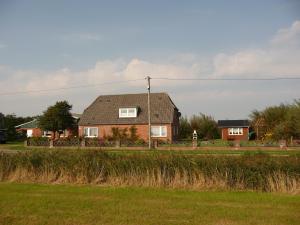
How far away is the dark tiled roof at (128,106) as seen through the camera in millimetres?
50906

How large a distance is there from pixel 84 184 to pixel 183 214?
5651 mm

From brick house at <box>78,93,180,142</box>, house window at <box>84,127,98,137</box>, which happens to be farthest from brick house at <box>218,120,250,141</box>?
house window at <box>84,127,98,137</box>

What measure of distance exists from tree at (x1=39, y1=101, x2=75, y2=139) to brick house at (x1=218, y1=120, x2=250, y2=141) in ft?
75.4

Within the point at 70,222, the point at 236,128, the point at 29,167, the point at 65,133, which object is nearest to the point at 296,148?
the point at 236,128

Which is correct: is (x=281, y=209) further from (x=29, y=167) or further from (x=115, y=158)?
(x=29, y=167)

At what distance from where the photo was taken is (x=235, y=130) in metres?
58.6

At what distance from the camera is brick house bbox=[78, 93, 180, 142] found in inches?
1975

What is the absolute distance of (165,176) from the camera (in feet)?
44.5

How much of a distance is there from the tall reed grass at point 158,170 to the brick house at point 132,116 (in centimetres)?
3418

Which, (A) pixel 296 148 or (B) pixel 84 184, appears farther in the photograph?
(A) pixel 296 148

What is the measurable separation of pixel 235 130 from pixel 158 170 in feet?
153

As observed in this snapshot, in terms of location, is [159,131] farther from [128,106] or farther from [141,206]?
[141,206]

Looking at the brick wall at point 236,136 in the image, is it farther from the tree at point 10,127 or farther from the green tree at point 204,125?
the tree at point 10,127

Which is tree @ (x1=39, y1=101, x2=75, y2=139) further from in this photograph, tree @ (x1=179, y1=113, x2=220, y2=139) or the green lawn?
the green lawn
